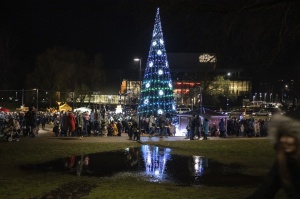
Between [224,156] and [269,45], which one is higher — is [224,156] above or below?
below

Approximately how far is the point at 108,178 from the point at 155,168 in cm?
272

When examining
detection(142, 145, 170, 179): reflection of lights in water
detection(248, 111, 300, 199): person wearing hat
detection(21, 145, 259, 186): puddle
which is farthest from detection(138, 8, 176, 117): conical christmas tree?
detection(248, 111, 300, 199): person wearing hat

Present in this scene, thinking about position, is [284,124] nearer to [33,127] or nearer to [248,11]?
[248,11]

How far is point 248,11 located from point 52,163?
10004 mm

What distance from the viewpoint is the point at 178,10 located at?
364 inches

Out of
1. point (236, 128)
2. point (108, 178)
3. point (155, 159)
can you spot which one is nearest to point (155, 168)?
point (155, 159)

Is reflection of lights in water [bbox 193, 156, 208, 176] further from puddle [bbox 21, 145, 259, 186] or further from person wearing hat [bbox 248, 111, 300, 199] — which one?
person wearing hat [bbox 248, 111, 300, 199]

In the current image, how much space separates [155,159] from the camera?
18.1 meters

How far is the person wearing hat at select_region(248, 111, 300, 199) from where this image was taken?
373 cm

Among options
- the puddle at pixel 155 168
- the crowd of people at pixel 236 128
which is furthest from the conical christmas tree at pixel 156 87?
the puddle at pixel 155 168

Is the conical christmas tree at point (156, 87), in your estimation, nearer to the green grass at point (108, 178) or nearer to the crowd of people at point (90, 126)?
the crowd of people at point (90, 126)

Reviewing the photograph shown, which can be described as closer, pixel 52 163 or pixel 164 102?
pixel 52 163

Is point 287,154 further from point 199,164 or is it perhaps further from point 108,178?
point 199,164

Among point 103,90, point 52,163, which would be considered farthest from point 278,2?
point 103,90
